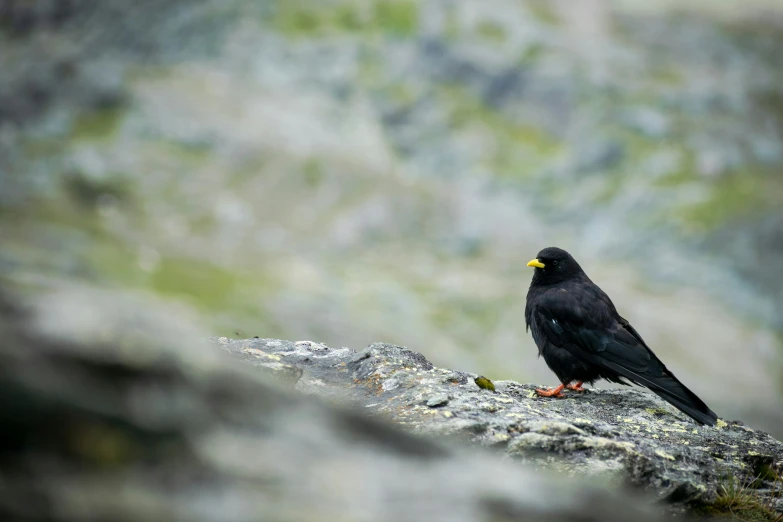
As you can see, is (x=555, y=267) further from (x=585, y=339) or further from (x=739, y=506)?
(x=739, y=506)

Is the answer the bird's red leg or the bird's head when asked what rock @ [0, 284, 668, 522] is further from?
the bird's head

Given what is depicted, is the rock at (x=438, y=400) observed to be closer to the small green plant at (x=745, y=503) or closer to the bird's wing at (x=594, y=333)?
the small green plant at (x=745, y=503)

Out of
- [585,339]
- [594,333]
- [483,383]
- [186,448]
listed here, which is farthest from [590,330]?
[186,448]

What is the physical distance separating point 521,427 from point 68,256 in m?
208

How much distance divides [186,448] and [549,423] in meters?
5.45

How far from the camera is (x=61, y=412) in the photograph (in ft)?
9.78

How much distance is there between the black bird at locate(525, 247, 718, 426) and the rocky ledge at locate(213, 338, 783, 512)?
46.2 inches

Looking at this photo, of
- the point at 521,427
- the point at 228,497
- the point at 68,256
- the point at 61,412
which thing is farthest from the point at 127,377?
the point at 68,256

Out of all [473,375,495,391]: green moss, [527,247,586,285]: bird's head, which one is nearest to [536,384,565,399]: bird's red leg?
[473,375,495,391]: green moss

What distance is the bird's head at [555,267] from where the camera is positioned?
15.2 meters

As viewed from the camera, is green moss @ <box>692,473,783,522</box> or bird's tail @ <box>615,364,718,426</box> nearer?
green moss @ <box>692,473,783,522</box>

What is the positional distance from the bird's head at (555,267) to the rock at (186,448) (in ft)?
36.0

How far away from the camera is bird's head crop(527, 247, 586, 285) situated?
15.2 meters

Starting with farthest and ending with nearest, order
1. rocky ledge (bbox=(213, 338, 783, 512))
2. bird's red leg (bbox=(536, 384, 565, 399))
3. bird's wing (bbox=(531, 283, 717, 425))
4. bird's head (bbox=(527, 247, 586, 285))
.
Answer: bird's head (bbox=(527, 247, 586, 285)) < bird's wing (bbox=(531, 283, 717, 425)) < bird's red leg (bbox=(536, 384, 565, 399)) < rocky ledge (bbox=(213, 338, 783, 512))
